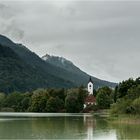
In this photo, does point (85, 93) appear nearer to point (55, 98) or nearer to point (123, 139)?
point (55, 98)

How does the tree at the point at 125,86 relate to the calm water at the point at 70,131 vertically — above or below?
above

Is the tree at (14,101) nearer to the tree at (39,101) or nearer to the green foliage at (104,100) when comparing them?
the tree at (39,101)

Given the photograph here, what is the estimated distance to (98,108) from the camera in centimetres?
14862

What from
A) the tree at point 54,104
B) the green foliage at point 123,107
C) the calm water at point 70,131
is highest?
the tree at point 54,104

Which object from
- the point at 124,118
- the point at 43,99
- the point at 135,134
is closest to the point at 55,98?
the point at 43,99

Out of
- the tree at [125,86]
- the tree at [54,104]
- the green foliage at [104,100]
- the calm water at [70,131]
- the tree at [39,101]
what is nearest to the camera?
the calm water at [70,131]

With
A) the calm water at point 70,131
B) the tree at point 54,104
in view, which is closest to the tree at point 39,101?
the tree at point 54,104

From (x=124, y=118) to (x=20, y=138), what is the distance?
97.5 ft

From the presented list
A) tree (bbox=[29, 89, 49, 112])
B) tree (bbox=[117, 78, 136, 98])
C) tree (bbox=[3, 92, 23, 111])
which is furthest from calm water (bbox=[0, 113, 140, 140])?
tree (bbox=[3, 92, 23, 111])

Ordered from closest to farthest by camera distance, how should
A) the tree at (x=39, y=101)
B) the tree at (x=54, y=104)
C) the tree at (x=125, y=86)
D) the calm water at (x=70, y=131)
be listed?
the calm water at (x=70, y=131), the tree at (x=125, y=86), the tree at (x=54, y=104), the tree at (x=39, y=101)

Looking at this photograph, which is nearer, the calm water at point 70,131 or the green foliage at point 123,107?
the calm water at point 70,131

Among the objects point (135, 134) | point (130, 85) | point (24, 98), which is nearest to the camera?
point (135, 134)

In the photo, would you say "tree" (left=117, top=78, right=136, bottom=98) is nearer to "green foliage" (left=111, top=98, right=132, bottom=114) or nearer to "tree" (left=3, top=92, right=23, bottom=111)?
"green foliage" (left=111, top=98, right=132, bottom=114)

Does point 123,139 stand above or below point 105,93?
below
